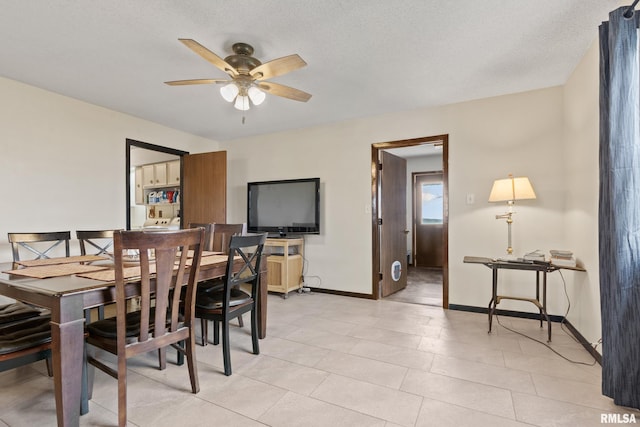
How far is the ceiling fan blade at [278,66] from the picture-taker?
76.2 inches

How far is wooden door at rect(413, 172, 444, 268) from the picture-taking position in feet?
20.6

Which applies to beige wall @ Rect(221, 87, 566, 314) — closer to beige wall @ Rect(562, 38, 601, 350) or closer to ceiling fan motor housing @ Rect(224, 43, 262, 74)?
beige wall @ Rect(562, 38, 601, 350)

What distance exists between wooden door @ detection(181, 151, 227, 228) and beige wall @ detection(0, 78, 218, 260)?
0.79 metres

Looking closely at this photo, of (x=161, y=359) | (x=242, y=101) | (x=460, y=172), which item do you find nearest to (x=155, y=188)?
(x=242, y=101)

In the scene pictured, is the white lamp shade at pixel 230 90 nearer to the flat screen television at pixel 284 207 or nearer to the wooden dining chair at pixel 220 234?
the wooden dining chair at pixel 220 234

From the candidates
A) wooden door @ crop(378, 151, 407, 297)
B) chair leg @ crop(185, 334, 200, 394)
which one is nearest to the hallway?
wooden door @ crop(378, 151, 407, 297)

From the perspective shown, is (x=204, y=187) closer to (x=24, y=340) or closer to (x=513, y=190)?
(x=24, y=340)

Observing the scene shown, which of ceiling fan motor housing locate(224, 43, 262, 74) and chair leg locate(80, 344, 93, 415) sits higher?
ceiling fan motor housing locate(224, 43, 262, 74)

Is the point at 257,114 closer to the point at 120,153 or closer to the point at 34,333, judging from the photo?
the point at 120,153

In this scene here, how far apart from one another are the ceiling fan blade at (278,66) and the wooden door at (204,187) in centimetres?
234

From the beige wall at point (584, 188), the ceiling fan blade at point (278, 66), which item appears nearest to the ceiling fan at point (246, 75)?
the ceiling fan blade at point (278, 66)

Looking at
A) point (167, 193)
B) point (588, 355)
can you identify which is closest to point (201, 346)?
point (588, 355)

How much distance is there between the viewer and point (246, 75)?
2.22 metres

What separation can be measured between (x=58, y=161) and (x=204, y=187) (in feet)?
5.43
